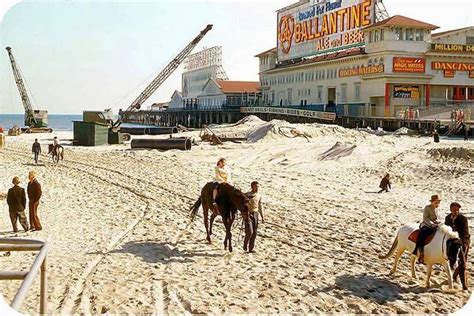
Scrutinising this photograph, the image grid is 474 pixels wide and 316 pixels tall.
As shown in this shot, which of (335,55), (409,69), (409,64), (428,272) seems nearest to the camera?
(428,272)

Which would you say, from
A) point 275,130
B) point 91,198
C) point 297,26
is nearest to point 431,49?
point 275,130

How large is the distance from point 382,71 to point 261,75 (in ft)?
115

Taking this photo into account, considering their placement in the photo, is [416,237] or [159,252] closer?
[416,237]

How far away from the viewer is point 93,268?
411 inches

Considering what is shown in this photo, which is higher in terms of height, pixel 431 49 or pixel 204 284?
pixel 431 49

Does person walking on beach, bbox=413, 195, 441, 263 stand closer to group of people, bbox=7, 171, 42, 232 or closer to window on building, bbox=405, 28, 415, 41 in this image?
group of people, bbox=7, 171, 42, 232

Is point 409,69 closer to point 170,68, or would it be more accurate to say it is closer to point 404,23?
point 404,23

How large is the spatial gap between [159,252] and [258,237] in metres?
2.57

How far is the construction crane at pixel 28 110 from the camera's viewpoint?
259 ft

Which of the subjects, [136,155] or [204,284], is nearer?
[204,284]

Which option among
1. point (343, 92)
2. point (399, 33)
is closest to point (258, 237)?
point (399, 33)

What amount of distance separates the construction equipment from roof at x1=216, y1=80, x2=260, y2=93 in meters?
27.6

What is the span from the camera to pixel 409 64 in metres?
49.4

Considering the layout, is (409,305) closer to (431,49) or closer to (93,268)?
(93,268)
